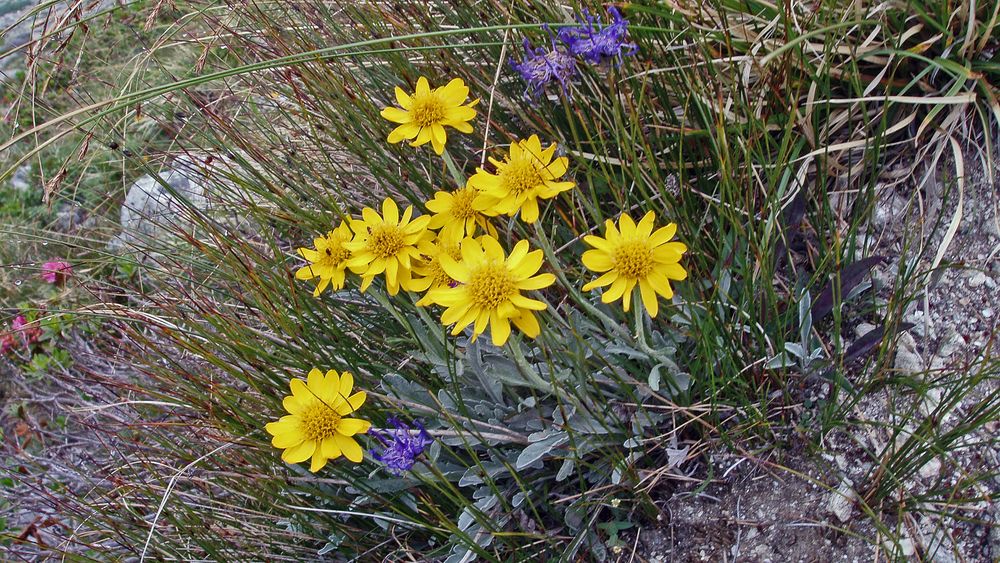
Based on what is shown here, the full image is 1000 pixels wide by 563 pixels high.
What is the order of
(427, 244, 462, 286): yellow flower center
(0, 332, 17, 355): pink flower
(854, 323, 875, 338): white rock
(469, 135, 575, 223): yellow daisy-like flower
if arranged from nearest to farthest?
(469, 135, 575, 223): yellow daisy-like flower < (427, 244, 462, 286): yellow flower center < (854, 323, 875, 338): white rock < (0, 332, 17, 355): pink flower

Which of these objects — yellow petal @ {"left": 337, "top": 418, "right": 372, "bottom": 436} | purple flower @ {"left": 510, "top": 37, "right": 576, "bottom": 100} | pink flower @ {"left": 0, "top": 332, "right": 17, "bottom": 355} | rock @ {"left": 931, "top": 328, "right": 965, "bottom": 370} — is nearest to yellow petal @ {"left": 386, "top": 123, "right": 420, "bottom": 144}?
purple flower @ {"left": 510, "top": 37, "right": 576, "bottom": 100}

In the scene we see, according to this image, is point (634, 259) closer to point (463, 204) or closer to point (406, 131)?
point (463, 204)

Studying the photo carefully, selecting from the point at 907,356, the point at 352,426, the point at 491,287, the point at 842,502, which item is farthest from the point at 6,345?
the point at 907,356

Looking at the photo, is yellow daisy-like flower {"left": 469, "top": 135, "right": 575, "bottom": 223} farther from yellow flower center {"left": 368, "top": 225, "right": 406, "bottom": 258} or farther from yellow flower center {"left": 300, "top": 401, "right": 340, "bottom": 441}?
yellow flower center {"left": 300, "top": 401, "right": 340, "bottom": 441}

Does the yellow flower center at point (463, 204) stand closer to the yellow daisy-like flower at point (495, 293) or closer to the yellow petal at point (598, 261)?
the yellow daisy-like flower at point (495, 293)

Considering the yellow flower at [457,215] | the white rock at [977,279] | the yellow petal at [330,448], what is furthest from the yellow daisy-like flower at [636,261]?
the white rock at [977,279]

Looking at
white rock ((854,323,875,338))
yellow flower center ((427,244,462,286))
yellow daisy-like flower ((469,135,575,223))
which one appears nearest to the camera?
yellow daisy-like flower ((469,135,575,223))

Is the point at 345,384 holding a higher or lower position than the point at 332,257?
lower

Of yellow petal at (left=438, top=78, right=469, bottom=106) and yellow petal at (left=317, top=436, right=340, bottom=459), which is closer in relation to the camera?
yellow petal at (left=317, top=436, right=340, bottom=459)

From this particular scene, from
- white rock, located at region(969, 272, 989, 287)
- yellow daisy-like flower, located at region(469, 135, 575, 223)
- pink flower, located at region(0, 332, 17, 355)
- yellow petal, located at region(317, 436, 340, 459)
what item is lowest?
yellow petal, located at region(317, 436, 340, 459)
